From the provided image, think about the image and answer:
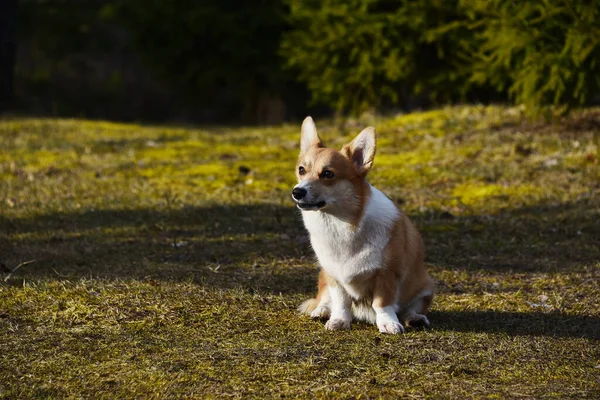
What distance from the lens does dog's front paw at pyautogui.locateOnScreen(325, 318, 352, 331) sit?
15.6 ft

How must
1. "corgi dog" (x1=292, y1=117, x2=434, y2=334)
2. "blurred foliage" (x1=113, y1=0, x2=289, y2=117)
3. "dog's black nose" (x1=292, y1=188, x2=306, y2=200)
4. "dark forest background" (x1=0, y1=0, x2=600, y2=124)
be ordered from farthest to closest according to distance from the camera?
"blurred foliage" (x1=113, y1=0, x2=289, y2=117), "dark forest background" (x1=0, y1=0, x2=600, y2=124), "corgi dog" (x1=292, y1=117, x2=434, y2=334), "dog's black nose" (x1=292, y1=188, x2=306, y2=200)

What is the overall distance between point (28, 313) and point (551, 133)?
7884mm

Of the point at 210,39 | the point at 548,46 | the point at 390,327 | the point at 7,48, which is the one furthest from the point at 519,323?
the point at 7,48

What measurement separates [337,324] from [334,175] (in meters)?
0.85

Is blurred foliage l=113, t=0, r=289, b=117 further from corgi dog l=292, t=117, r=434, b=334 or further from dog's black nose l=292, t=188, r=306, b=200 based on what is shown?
dog's black nose l=292, t=188, r=306, b=200

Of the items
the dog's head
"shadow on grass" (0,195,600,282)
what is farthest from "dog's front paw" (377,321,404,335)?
"shadow on grass" (0,195,600,282)

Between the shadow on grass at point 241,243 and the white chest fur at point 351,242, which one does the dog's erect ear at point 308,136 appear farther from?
the shadow on grass at point 241,243

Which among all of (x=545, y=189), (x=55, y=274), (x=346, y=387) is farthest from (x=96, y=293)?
(x=545, y=189)

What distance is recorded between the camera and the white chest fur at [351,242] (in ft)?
15.1

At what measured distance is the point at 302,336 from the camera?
4.66 meters

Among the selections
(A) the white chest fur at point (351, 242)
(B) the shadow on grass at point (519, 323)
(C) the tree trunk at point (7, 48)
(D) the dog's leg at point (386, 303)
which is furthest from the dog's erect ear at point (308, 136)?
(C) the tree trunk at point (7, 48)

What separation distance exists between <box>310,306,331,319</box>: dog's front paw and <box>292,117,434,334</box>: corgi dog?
0.47 ft

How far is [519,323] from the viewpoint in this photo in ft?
16.8

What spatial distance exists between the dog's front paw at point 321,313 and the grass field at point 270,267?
0.13 metres
